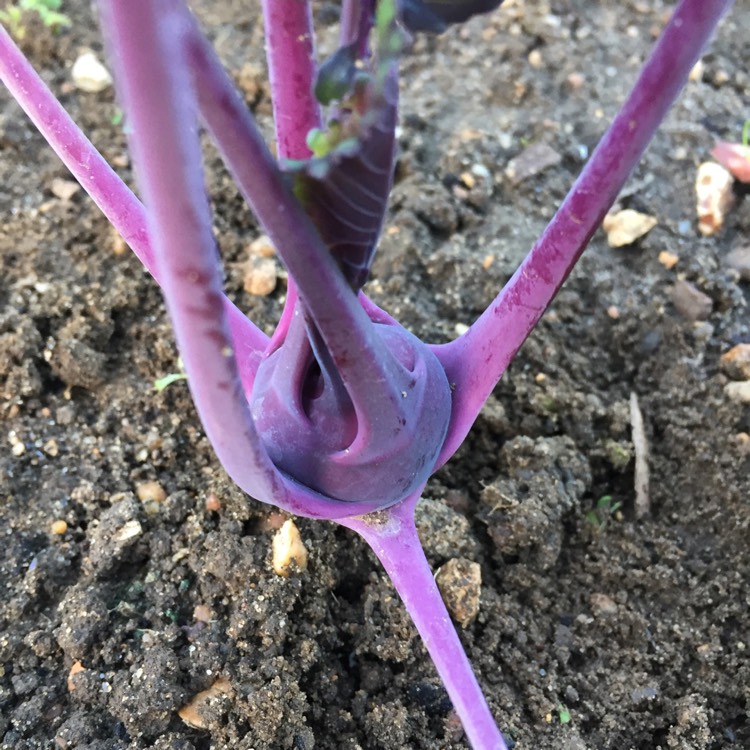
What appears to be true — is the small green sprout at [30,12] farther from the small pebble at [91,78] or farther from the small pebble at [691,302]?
the small pebble at [691,302]

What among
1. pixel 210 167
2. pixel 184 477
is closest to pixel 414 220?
pixel 210 167

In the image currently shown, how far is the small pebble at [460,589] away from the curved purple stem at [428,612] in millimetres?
198

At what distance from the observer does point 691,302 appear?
124 cm

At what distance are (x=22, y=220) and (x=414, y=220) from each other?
646 millimetres

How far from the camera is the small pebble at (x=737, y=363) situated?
115 centimetres

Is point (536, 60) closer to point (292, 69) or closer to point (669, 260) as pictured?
point (669, 260)

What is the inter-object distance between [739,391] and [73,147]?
92cm

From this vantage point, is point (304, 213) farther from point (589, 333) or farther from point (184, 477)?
point (589, 333)

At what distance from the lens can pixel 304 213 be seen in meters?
0.51

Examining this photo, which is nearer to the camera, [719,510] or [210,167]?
[719,510]

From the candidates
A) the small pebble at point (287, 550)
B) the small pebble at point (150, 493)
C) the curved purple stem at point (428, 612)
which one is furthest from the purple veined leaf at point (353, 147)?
the small pebble at point (150, 493)

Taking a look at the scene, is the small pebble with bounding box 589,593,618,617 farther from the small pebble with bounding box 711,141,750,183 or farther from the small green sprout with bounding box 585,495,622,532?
the small pebble with bounding box 711,141,750,183

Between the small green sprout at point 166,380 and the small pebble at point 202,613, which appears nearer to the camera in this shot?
the small pebble at point 202,613

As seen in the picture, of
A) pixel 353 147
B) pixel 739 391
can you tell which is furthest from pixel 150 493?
pixel 739 391
